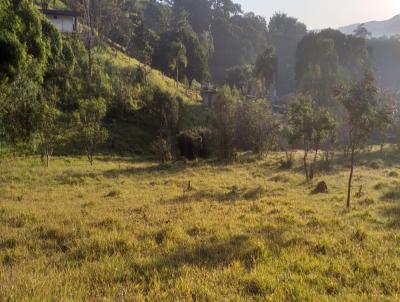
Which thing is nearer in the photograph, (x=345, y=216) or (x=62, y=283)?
(x=62, y=283)

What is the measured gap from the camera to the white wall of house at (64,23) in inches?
2298

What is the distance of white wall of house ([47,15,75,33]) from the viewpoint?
192 feet

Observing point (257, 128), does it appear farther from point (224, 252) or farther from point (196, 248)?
point (224, 252)

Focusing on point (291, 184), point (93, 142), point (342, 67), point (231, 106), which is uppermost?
point (342, 67)

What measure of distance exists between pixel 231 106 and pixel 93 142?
1665cm

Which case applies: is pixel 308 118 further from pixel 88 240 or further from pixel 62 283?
pixel 62 283

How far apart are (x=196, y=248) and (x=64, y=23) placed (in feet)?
192

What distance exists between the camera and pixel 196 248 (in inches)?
361

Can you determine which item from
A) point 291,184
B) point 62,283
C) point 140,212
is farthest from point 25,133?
point 291,184

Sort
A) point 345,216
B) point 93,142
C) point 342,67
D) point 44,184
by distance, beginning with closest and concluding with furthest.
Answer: point 345,216 < point 44,184 < point 93,142 < point 342,67

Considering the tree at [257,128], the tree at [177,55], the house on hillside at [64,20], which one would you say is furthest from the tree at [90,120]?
the tree at [177,55]

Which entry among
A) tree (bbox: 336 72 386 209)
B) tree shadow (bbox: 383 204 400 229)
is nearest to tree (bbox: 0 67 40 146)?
tree (bbox: 336 72 386 209)

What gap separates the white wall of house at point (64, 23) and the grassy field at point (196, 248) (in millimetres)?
45959

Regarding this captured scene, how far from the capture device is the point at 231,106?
1734 inches
